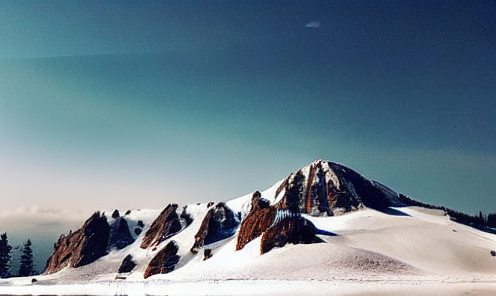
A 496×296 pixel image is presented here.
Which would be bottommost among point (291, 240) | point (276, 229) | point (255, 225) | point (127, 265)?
point (127, 265)

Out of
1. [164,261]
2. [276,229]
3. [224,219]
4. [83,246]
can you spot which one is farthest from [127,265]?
[276,229]

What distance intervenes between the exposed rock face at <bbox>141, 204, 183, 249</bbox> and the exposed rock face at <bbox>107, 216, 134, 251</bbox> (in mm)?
3485

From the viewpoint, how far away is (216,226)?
204ft

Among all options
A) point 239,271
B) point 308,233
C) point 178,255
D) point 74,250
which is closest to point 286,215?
point 308,233

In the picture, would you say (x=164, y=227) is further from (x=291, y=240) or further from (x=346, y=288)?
(x=346, y=288)

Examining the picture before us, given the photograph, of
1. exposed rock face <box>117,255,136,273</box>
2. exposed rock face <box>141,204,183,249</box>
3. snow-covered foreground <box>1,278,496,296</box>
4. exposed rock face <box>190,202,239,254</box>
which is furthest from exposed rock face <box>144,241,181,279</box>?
snow-covered foreground <box>1,278,496,296</box>

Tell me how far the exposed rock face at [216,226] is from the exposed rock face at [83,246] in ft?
53.5

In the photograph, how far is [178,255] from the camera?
55.9m

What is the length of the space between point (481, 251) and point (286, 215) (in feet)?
56.9

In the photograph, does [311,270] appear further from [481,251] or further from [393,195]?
[393,195]

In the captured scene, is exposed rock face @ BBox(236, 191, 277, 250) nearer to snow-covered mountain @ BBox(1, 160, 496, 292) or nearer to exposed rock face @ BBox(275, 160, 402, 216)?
snow-covered mountain @ BBox(1, 160, 496, 292)

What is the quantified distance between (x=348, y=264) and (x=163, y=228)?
3870 cm

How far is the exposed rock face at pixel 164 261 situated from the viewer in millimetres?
53344

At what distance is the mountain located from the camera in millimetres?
35500
